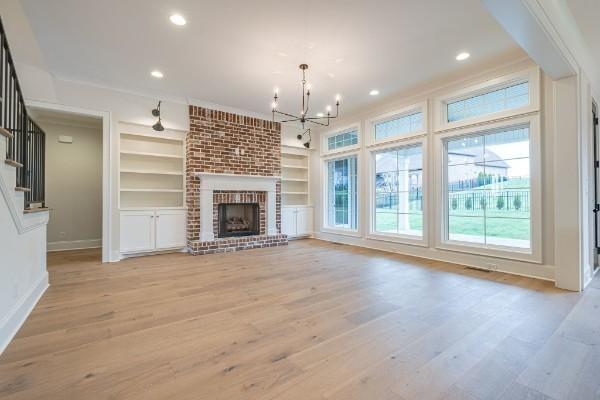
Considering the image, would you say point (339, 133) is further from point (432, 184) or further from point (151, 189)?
point (151, 189)

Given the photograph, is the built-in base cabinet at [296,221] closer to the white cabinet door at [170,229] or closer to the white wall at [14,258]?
the white cabinet door at [170,229]

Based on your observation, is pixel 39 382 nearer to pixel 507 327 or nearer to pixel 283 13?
pixel 507 327

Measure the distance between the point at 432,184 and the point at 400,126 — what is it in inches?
52.1

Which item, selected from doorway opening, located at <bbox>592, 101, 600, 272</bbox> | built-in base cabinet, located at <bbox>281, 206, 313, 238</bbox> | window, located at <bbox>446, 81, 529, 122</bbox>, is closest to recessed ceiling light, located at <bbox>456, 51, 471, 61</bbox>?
window, located at <bbox>446, 81, 529, 122</bbox>

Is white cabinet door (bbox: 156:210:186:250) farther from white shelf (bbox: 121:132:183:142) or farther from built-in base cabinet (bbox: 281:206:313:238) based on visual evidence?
built-in base cabinet (bbox: 281:206:313:238)

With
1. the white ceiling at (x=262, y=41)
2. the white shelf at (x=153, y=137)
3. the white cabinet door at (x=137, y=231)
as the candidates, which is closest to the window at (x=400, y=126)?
the white ceiling at (x=262, y=41)

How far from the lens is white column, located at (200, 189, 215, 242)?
17.3ft

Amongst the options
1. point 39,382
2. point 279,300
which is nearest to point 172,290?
point 279,300

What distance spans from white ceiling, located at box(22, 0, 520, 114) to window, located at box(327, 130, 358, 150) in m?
1.61

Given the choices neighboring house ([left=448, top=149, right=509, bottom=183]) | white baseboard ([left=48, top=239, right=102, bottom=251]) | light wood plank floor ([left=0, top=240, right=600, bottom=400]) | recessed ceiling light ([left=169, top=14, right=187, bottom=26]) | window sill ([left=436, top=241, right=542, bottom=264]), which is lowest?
light wood plank floor ([left=0, top=240, right=600, bottom=400])

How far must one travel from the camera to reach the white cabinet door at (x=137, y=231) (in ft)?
15.4

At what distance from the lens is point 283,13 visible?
2.74 meters

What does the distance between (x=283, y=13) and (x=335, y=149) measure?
4.02 metres

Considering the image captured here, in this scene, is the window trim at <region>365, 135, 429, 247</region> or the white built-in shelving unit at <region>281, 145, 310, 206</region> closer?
the window trim at <region>365, 135, 429, 247</region>
